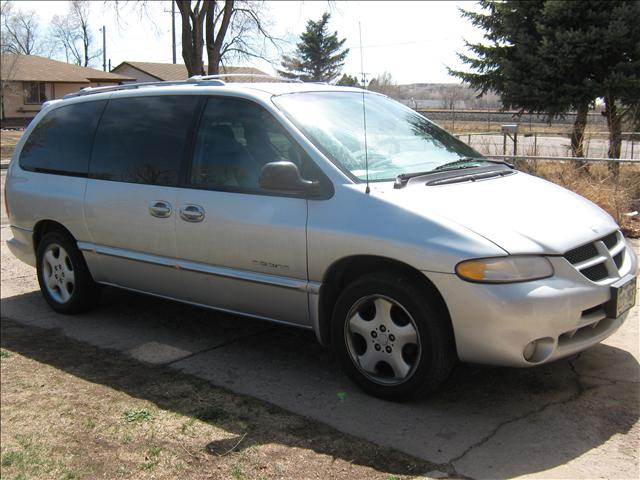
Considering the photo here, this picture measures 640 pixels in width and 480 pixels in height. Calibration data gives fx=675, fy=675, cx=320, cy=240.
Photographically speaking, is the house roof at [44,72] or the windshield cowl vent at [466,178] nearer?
the windshield cowl vent at [466,178]

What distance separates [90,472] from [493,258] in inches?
89.0

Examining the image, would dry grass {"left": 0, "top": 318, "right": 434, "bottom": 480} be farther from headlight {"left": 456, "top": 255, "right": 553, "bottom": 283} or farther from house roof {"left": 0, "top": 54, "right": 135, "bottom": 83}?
house roof {"left": 0, "top": 54, "right": 135, "bottom": 83}

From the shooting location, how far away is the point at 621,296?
3727 mm

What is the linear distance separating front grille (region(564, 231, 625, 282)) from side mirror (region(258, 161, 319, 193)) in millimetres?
Answer: 1517

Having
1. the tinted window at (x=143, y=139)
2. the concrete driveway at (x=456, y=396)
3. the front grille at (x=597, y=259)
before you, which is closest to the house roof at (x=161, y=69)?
the tinted window at (x=143, y=139)

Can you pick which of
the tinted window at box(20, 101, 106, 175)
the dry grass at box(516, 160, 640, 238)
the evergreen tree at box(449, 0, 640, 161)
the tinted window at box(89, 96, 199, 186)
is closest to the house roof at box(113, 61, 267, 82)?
the evergreen tree at box(449, 0, 640, 161)

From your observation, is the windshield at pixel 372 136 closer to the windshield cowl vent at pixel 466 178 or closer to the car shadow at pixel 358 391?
the windshield cowl vent at pixel 466 178

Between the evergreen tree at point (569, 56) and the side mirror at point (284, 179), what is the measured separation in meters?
9.14

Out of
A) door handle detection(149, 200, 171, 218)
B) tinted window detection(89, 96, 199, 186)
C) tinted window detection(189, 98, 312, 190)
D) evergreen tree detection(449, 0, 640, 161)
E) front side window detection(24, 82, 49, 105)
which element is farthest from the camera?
front side window detection(24, 82, 49, 105)

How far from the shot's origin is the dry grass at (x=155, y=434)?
3232 millimetres

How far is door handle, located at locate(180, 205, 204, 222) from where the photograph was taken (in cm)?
457

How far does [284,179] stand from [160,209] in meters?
1.23

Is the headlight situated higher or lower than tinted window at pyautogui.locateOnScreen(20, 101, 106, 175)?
lower

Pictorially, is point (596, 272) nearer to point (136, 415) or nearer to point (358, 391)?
point (358, 391)
